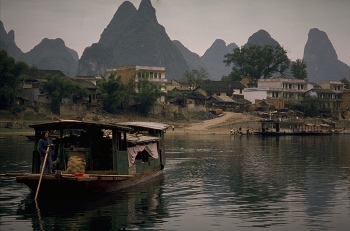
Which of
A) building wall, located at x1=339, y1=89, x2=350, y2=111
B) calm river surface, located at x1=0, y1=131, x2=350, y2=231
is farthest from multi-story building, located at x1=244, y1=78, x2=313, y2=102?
calm river surface, located at x1=0, y1=131, x2=350, y2=231

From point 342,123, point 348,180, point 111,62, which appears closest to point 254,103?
point 342,123

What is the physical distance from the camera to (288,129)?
248ft

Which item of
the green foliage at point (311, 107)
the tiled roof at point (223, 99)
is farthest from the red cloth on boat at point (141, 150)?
the green foliage at point (311, 107)

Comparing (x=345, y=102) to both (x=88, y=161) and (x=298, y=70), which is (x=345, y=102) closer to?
(x=298, y=70)

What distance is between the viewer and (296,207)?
19.0 meters

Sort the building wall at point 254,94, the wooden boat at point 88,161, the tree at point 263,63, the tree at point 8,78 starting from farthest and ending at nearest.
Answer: the tree at point 263,63 < the building wall at point 254,94 < the tree at point 8,78 < the wooden boat at point 88,161

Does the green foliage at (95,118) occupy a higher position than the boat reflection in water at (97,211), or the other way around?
the green foliage at (95,118)

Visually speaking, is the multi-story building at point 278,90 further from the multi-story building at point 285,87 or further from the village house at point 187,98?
the village house at point 187,98

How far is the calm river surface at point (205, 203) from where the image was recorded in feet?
53.1

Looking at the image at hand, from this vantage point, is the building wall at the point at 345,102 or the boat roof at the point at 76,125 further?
the building wall at the point at 345,102

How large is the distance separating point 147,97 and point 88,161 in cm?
5078

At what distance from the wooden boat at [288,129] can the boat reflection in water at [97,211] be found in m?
53.0

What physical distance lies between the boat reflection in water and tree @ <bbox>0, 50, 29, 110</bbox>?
4143 cm

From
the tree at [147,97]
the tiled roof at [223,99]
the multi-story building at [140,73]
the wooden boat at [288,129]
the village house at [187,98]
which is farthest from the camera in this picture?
the tiled roof at [223,99]
